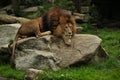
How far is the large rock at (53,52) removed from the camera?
35.8ft

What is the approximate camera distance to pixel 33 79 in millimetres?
10000

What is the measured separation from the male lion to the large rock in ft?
0.63

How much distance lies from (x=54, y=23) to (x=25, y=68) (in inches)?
56.8

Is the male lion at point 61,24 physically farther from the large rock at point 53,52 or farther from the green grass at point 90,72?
the green grass at point 90,72

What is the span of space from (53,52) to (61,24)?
0.78m

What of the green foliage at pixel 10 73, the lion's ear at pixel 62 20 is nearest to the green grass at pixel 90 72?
the green foliage at pixel 10 73

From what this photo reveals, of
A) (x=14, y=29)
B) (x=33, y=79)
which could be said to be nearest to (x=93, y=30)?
(x=14, y=29)

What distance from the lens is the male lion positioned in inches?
435

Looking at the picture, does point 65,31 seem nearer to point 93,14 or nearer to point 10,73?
point 10,73

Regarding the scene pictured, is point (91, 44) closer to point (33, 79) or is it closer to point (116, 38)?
point (33, 79)

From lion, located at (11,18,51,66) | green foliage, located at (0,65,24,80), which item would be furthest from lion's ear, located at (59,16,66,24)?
green foliage, located at (0,65,24,80)

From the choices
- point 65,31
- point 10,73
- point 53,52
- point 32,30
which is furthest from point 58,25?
point 10,73

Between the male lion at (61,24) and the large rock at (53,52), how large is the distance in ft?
0.63

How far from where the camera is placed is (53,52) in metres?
11.1
